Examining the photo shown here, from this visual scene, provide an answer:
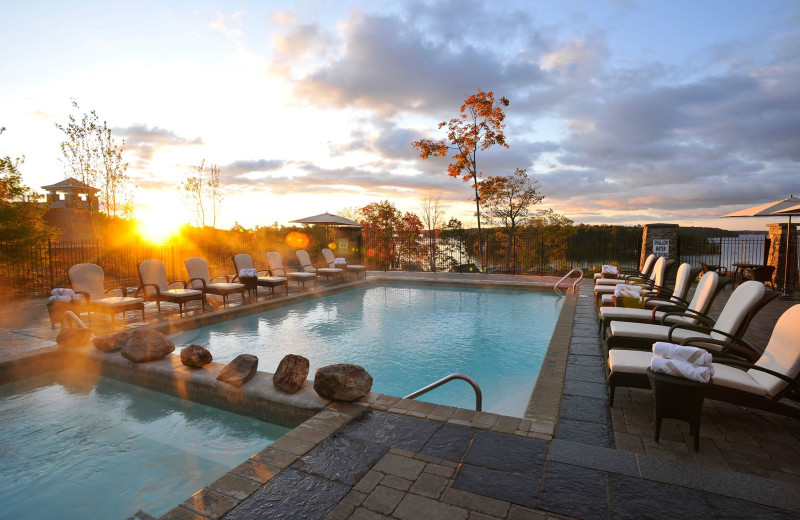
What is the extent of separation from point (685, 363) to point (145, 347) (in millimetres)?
5860

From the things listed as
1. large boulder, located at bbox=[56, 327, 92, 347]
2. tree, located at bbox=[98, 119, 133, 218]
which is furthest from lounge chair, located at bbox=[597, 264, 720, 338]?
tree, located at bbox=[98, 119, 133, 218]

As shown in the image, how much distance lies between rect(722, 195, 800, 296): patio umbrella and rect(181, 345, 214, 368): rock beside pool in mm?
12108

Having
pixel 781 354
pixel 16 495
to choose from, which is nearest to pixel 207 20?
pixel 16 495

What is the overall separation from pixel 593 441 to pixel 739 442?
3.47ft

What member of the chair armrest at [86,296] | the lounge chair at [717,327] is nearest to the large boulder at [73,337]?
the chair armrest at [86,296]

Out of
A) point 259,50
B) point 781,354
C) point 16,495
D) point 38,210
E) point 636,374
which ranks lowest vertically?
point 16,495

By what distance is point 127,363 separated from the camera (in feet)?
16.4

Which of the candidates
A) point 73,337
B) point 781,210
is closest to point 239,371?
point 73,337

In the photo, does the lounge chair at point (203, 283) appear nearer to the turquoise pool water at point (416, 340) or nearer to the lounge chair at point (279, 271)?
the turquoise pool water at point (416, 340)

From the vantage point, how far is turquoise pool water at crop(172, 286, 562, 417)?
558 centimetres

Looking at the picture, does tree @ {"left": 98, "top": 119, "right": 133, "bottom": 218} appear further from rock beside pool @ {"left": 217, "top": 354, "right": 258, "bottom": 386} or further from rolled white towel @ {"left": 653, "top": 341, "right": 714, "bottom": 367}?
rolled white towel @ {"left": 653, "top": 341, "right": 714, "bottom": 367}

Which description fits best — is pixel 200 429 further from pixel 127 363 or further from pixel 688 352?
pixel 688 352

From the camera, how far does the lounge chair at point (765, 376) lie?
107 inches

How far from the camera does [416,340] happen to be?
743cm
